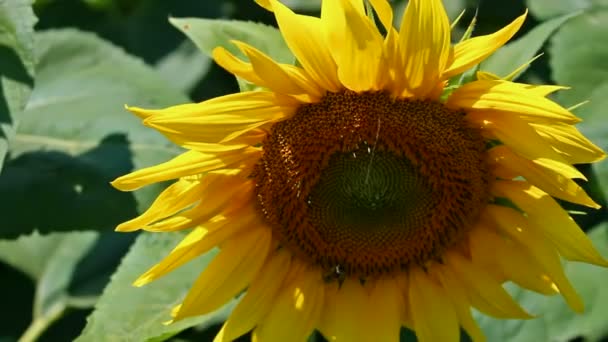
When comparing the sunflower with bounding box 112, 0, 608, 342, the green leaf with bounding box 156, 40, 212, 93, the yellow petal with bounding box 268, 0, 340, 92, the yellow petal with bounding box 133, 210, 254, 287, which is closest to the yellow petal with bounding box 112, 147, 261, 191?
the sunflower with bounding box 112, 0, 608, 342

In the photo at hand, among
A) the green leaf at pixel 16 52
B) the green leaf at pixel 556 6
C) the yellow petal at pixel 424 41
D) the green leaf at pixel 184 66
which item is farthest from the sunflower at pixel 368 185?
the green leaf at pixel 184 66

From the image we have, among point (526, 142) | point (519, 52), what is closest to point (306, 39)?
point (526, 142)

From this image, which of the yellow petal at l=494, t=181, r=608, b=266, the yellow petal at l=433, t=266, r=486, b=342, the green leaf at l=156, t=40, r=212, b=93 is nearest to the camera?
the yellow petal at l=494, t=181, r=608, b=266

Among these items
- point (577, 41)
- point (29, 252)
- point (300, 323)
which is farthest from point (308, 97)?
point (29, 252)

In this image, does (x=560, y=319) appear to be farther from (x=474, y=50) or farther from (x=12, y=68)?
(x=12, y=68)

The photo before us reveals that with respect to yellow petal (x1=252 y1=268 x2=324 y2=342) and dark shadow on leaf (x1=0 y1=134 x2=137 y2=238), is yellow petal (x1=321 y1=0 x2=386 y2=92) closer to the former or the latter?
yellow petal (x1=252 y1=268 x2=324 y2=342)

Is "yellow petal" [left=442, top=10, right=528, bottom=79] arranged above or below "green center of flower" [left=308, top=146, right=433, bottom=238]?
above
